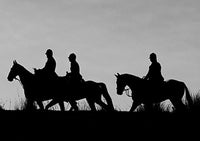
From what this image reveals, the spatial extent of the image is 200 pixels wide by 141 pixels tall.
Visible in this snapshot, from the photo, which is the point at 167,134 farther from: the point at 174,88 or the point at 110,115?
the point at 174,88

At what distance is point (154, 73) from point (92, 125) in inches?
231

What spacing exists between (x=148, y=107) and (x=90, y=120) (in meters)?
5.93

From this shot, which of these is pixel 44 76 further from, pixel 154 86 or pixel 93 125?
pixel 93 125

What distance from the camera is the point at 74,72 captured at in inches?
800

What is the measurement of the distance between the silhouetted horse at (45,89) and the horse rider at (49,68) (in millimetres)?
255

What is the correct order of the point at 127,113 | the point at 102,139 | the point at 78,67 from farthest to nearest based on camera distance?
1. the point at 78,67
2. the point at 127,113
3. the point at 102,139

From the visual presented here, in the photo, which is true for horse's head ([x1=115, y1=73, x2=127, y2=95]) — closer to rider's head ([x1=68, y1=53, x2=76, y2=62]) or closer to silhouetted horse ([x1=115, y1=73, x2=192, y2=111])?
silhouetted horse ([x1=115, y1=73, x2=192, y2=111])

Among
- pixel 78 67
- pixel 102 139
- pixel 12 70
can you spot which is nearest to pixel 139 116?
pixel 102 139

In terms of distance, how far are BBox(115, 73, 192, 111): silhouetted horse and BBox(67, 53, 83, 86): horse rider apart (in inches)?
66.8

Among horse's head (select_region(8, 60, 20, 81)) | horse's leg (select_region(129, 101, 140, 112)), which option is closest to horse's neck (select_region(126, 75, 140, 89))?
horse's leg (select_region(129, 101, 140, 112))

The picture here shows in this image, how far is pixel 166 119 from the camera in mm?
15945

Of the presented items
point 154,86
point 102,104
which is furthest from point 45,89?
point 154,86

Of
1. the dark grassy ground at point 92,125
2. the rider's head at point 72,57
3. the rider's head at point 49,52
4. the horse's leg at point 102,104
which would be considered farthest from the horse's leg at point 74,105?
the dark grassy ground at point 92,125

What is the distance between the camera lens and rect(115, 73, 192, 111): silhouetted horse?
20.8 meters
